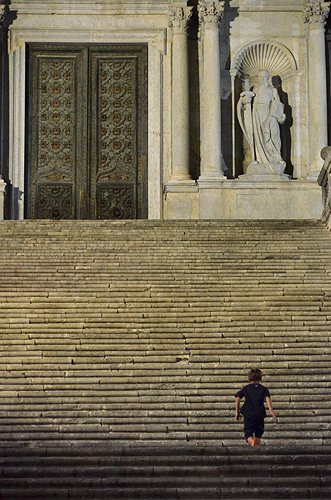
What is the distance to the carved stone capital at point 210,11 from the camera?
19.4 meters

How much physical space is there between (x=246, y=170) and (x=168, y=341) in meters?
9.18

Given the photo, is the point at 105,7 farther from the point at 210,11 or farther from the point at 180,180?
the point at 180,180

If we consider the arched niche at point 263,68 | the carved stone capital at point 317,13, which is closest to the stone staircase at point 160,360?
the arched niche at point 263,68

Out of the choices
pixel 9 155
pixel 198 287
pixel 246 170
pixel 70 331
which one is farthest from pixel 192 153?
pixel 70 331

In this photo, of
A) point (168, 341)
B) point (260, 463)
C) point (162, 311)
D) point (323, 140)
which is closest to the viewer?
point (260, 463)

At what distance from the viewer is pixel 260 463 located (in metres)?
8.69

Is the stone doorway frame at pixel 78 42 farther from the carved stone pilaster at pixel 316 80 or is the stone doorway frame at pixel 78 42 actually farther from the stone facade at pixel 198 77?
the carved stone pilaster at pixel 316 80

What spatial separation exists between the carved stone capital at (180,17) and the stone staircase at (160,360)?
6.46 m

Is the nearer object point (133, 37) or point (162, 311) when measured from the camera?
point (162, 311)

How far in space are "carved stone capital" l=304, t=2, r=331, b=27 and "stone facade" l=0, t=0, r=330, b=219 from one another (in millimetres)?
21

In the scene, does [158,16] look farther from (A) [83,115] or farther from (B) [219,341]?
(B) [219,341]

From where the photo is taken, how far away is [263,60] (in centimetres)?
2027

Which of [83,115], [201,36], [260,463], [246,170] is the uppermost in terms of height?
[201,36]

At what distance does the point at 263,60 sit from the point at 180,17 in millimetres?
2046
